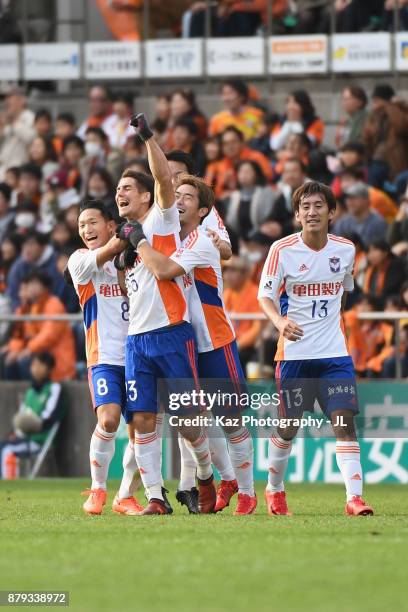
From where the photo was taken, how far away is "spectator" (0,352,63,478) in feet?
62.2

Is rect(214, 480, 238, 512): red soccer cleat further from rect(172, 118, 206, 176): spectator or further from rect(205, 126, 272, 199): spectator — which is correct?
rect(172, 118, 206, 176): spectator

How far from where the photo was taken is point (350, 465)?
11.4m

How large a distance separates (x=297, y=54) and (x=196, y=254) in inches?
476

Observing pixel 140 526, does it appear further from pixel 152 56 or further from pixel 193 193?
pixel 152 56

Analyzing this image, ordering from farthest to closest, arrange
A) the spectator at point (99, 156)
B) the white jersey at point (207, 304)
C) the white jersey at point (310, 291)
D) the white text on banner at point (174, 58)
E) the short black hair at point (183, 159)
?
the white text on banner at point (174, 58), the spectator at point (99, 156), the short black hair at point (183, 159), the white jersey at point (207, 304), the white jersey at point (310, 291)

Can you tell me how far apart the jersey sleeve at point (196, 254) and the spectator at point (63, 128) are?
493 inches

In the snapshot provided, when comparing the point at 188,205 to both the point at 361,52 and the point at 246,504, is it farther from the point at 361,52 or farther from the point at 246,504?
the point at 361,52

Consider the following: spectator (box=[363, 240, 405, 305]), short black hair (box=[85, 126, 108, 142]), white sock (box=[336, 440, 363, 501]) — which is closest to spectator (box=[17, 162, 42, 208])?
short black hair (box=[85, 126, 108, 142])

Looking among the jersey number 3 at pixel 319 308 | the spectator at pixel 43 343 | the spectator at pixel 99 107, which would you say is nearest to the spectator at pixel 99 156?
the spectator at pixel 99 107

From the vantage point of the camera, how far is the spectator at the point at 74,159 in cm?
2312

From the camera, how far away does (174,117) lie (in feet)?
73.5

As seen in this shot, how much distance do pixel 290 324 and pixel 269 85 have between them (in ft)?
42.7

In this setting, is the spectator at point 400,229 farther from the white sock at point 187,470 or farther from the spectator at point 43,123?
the spectator at point 43,123

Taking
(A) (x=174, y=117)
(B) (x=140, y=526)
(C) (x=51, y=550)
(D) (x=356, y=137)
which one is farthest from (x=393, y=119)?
(C) (x=51, y=550)
